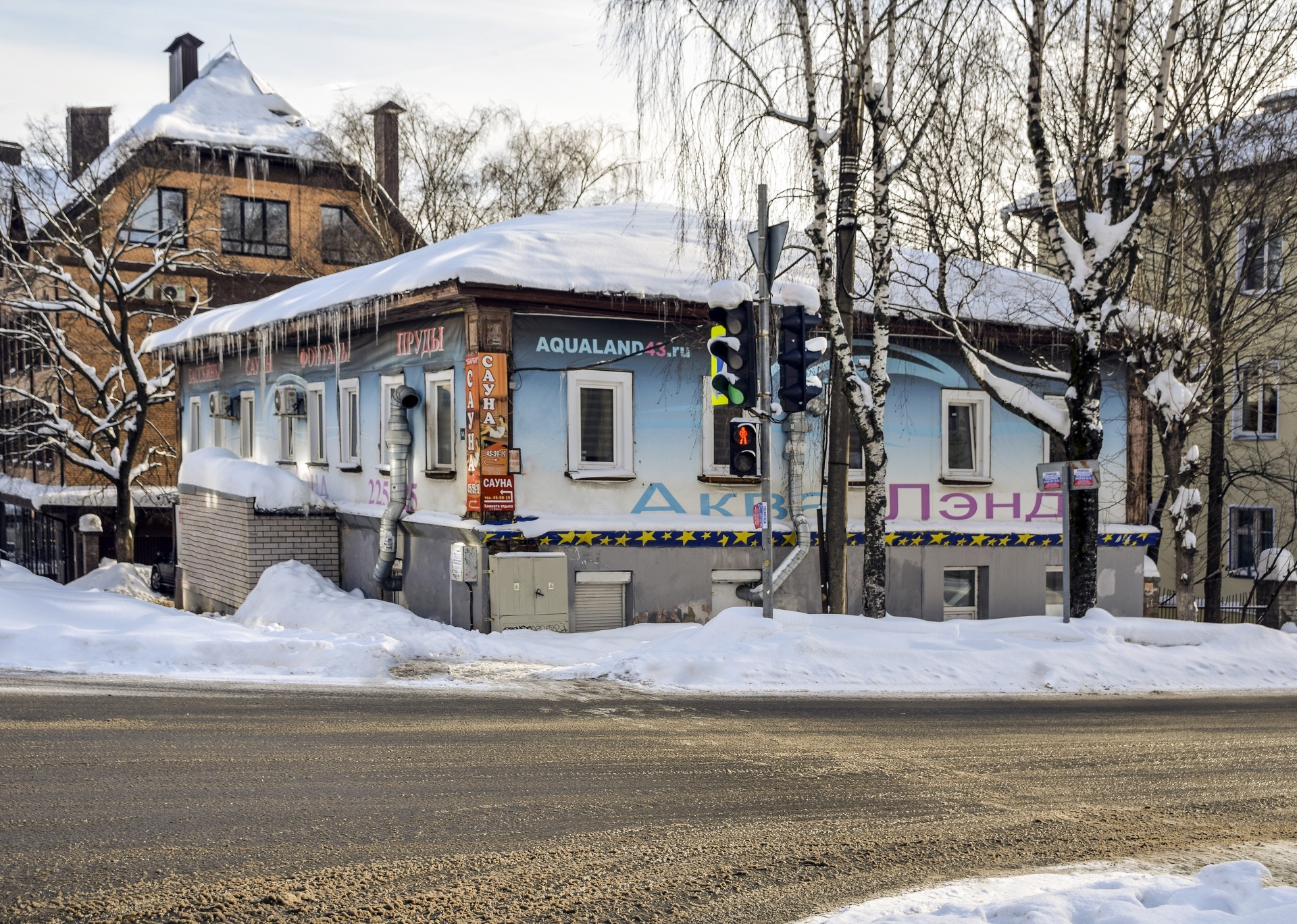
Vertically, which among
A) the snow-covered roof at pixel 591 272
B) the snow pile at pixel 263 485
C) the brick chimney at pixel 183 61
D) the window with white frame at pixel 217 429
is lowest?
the snow pile at pixel 263 485

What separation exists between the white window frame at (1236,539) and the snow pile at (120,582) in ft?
82.1

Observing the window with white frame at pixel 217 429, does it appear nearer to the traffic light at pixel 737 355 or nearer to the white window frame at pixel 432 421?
the white window frame at pixel 432 421

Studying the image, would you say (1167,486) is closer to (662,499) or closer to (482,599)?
Answer: (662,499)

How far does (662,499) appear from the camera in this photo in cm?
1617

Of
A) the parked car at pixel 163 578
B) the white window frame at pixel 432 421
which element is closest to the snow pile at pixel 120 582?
the parked car at pixel 163 578

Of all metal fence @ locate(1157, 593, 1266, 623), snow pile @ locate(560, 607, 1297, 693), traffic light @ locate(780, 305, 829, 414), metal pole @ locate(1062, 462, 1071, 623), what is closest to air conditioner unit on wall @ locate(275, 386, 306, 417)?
snow pile @ locate(560, 607, 1297, 693)

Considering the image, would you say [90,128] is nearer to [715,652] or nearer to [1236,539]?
[715,652]

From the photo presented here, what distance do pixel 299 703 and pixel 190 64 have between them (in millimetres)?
38506

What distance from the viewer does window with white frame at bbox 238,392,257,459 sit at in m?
22.6

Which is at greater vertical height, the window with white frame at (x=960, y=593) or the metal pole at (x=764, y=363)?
the metal pole at (x=764, y=363)

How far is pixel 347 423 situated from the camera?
18.8 m

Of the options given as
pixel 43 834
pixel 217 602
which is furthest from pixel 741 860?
pixel 217 602

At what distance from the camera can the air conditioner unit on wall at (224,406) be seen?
75.6ft

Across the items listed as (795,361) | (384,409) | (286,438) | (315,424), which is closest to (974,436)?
(795,361)
